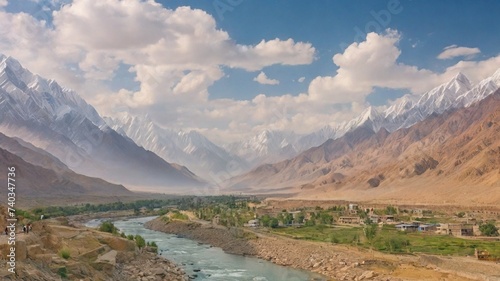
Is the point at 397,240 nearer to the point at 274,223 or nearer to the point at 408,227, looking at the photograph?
the point at 408,227

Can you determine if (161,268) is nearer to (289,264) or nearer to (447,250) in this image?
(289,264)

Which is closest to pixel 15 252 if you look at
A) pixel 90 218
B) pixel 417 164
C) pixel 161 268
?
pixel 161 268

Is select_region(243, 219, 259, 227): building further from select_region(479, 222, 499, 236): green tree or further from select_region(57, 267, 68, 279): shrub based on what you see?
select_region(57, 267, 68, 279): shrub

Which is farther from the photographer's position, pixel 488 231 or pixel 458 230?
pixel 458 230

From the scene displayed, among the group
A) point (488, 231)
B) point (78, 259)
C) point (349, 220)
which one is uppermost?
point (349, 220)

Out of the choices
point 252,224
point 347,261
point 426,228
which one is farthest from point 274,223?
point 347,261

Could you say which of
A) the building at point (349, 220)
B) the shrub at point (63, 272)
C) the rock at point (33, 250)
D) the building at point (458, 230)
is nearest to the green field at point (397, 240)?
the building at point (458, 230)

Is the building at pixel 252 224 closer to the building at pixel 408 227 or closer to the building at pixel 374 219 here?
the building at pixel 374 219
